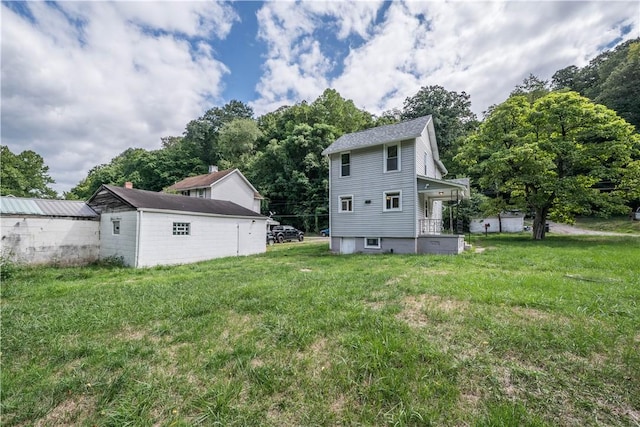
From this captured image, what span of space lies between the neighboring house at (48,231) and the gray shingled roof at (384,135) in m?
12.6

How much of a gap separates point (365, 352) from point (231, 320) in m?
2.38

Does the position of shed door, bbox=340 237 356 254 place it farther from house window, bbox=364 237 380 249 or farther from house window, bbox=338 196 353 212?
house window, bbox=338 196 353 212

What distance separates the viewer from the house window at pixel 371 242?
1413 cm

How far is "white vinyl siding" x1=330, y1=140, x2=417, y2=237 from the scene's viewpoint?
13109 millimetres

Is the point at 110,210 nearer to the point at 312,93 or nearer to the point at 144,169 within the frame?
the point at 312,93

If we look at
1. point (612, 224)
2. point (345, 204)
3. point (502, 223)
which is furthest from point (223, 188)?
→ point (612, 224)

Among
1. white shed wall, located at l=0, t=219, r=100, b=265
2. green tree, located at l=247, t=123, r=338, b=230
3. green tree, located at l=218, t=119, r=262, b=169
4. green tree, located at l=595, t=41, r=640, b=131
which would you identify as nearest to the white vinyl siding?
white shed wall, located at l=0, t=219, r=100, b=265

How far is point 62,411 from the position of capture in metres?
2.60

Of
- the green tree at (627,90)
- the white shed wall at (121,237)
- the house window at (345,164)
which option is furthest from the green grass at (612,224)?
the white shed wall at (121,237)

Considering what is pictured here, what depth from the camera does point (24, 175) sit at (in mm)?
32719

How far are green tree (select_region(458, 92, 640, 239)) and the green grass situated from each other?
12.8m

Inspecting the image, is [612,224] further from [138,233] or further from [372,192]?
[138,233]

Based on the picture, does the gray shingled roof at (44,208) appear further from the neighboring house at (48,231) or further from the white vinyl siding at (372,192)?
the white vinyl siding at (372,192)

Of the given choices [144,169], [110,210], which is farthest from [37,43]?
[144,169]
